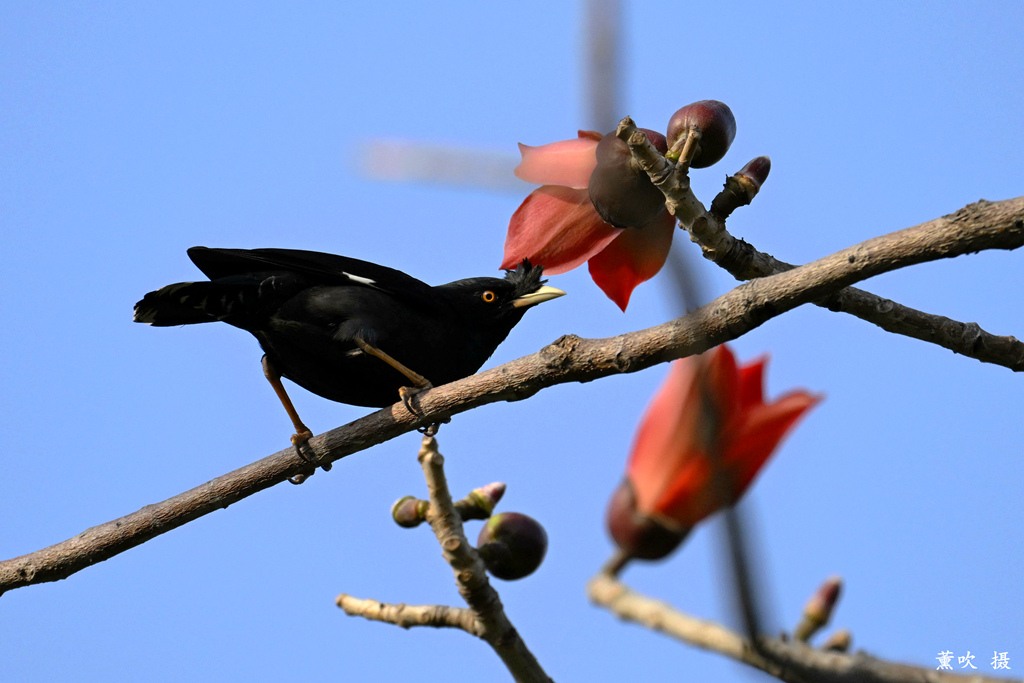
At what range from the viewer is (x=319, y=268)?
13.7 feet

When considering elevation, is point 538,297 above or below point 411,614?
above

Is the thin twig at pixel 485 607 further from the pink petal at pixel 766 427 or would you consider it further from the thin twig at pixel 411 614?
the pink petal at pixel 766 427

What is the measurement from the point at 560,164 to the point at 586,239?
0.25 meters

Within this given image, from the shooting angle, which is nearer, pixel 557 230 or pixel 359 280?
pixel 557 230

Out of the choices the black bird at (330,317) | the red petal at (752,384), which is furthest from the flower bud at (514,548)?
the red petal at (752,384)

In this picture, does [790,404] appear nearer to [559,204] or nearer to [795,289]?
[795,289]

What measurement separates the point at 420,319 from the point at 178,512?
5.00ft

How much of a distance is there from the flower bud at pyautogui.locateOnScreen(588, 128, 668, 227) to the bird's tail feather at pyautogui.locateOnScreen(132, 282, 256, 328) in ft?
7.84

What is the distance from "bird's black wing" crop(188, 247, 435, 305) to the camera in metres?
4.14

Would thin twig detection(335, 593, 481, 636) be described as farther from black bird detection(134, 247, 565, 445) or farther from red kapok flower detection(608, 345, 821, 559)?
red kapok flower detection(608, 345, 821, 559)

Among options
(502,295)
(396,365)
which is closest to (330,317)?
(396,365)

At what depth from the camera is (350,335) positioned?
→ 3.96 metres

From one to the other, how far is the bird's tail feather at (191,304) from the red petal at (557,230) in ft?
6.70

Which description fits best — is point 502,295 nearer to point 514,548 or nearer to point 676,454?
point 514,548
